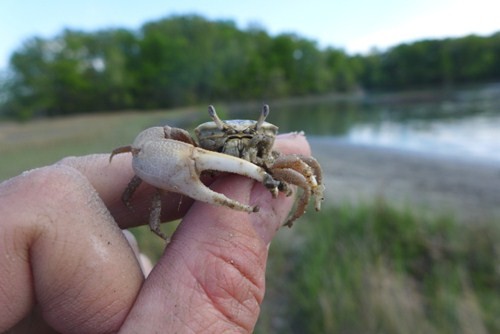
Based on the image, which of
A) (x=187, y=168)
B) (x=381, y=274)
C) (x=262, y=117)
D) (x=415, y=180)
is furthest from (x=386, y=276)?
(x=415, y=180)

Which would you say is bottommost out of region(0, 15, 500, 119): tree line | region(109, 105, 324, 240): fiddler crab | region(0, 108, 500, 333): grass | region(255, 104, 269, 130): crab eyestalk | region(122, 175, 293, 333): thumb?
region(0, 15, 500, 119): tree line

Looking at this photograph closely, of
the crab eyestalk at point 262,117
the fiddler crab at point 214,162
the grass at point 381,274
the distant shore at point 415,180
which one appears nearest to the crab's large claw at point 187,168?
the fiddler crab at point 214,162

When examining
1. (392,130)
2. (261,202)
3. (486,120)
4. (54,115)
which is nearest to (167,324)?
(261,202)

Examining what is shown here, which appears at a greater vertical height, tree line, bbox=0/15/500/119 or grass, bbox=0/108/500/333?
grass, bbox=0/108/500/333

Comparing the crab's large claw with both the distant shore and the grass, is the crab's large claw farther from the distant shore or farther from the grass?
the distant shore

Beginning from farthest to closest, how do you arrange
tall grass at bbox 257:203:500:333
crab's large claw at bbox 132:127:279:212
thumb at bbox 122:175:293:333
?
tall grass at bbox 257:203:500:333 < crab's large claw at bbox 132:127:279:212 < thumb at bbox 122:175:293:333

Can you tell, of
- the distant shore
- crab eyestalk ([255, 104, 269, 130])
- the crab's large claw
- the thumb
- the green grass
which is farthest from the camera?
the green grass

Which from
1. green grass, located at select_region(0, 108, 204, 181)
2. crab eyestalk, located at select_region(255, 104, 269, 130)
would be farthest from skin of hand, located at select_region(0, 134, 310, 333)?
green grass, located at select_region(0, 108, 204, 181)
